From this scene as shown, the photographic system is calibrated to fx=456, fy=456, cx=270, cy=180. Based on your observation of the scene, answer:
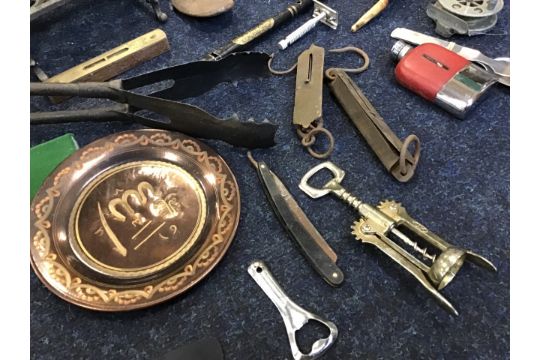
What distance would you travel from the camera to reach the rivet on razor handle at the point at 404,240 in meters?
0.88

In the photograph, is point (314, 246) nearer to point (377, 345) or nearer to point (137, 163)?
point (377, 345)

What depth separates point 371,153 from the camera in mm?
1159

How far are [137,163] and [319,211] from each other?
0.46 meters

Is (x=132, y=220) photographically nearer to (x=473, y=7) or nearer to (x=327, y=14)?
(x=327, y=14)

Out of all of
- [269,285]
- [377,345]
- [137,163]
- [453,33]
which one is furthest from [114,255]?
[453,33]

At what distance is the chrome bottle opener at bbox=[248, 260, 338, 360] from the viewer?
890 millimetres

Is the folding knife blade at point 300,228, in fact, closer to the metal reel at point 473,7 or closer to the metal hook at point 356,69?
the metal hook at point 356,69

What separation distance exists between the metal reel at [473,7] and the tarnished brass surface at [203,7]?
669 millimetres

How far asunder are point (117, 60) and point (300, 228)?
75 centimetres

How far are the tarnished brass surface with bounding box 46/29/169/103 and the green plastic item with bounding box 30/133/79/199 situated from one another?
17cm

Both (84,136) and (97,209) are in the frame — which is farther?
(84,136)

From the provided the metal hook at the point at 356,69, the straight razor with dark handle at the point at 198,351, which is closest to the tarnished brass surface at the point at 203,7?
the metal hook at the point at 356,69

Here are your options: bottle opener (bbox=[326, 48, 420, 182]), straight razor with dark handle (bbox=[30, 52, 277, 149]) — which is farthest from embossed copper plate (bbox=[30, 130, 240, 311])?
bottle opener (bbox=[326, 48, 420, 182])

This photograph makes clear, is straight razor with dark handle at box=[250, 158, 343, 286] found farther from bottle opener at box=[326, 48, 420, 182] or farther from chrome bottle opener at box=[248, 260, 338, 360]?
bottle opener at box=[326, 48, 420, 182]
